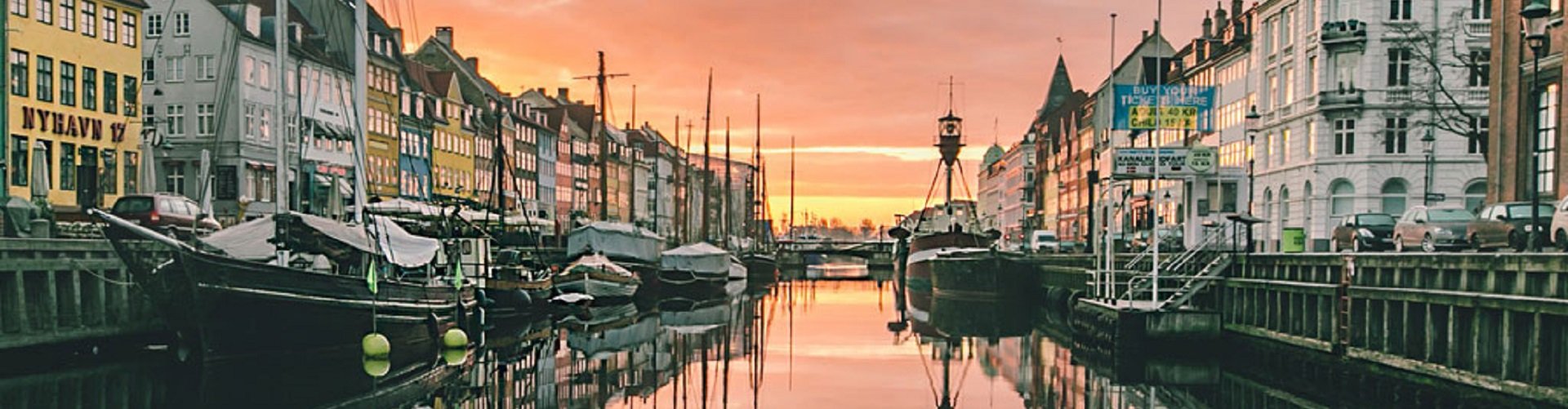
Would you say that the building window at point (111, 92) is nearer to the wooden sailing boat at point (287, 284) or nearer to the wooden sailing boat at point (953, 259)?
the wooden sailing boat at point (287, 284)

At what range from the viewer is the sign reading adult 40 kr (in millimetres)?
45125

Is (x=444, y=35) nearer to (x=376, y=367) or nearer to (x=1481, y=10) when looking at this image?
(x=1481, y=10)

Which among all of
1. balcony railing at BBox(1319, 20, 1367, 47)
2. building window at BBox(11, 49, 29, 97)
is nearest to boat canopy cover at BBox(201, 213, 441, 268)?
building window at BBox(11, 49, 29, 97)

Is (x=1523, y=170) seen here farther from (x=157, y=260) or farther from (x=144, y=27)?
(x=144, y=27)

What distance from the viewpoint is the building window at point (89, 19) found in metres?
61.0

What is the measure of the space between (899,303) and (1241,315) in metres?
40.0

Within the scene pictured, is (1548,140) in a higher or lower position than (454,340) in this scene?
higher

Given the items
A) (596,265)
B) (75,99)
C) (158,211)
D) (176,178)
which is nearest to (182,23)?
Result: (176,178)

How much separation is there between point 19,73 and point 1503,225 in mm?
50229

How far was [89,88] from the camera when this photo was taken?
202 feet

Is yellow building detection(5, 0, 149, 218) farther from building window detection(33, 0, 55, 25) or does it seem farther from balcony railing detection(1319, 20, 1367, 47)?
balcony railing detection(1319, 20, 1367, 47)

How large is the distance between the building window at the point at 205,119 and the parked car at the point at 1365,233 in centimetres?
5445

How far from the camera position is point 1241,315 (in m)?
41.8

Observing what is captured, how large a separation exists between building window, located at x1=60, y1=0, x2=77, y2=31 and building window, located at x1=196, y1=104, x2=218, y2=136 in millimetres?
17108
